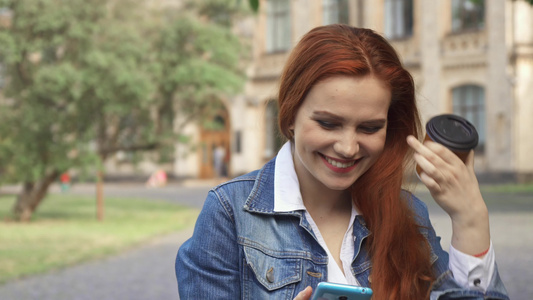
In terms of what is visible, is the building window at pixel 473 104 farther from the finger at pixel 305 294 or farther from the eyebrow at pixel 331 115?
the finger at pixel 305 294

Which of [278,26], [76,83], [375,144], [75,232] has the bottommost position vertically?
[75,232]

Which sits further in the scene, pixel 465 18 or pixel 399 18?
pixel 399 18

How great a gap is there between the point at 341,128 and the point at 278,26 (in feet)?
107

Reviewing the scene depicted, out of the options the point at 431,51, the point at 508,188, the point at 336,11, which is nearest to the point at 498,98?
the point at 431,51

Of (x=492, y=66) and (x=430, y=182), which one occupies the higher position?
(x=430, y=182)

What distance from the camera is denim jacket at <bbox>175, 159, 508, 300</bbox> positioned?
2.17 meters

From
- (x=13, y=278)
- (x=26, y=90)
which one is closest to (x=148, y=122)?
(x=26, y=90)

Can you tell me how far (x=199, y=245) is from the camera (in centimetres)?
217

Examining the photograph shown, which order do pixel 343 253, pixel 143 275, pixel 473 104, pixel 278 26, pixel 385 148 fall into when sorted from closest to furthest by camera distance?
pixel 343 253 → pixel 385 148 → pixel 143 275 → pixel 473 104 → pixel 278 26

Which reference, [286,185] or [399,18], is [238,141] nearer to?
[399,18]

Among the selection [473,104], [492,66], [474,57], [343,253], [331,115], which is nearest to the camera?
[331,115]

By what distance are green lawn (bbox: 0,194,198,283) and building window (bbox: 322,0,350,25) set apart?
43.8 feet

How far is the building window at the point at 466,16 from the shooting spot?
92.3ft

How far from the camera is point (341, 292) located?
6.26 ft
